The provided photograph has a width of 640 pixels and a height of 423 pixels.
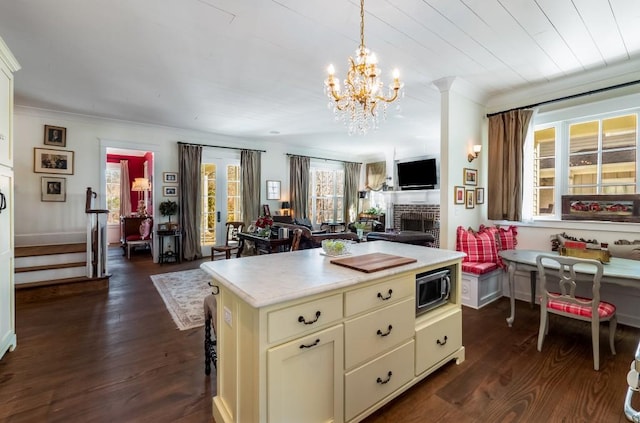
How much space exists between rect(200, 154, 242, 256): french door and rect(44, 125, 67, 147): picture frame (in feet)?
7.65

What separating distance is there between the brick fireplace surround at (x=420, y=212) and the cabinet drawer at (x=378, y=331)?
221 inches

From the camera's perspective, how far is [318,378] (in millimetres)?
1498

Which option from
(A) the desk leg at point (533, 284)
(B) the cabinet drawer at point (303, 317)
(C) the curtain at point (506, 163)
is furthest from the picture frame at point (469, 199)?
(B) the cabinet drawer at point (303, 317)

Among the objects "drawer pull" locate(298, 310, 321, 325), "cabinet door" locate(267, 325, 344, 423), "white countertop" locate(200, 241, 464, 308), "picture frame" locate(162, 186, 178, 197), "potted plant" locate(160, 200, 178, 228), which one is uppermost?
"picture frame" locate(162, 186, 178, 197)

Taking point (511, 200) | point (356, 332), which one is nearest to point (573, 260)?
point (511, 200)

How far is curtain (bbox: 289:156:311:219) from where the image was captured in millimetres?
7840

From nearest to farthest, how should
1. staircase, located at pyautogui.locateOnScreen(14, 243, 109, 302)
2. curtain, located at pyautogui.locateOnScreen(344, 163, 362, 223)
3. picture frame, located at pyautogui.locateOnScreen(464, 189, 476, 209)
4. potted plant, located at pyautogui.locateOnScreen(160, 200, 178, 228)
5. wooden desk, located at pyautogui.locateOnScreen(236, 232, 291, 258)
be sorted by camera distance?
staircase, located at pyautogui.locateOnScreen(14, 243, 109, 302) < picture frame, located at pyautogui.locateOnScreen(464, 189, 476, 209) < wooden desk, located at pyautogui.locateOnScreen(236, 232, 291, 258) < potted plant, located at pyautogui.locateOnScreen(160, 200, 178, 228) < curtain, located at pyautogui.locateOnScreen(344, 163, 362, 223)

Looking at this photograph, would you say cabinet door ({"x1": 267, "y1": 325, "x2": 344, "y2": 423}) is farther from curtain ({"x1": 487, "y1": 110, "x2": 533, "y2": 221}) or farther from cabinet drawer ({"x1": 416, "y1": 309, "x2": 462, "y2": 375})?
curtain ({"x1": 487, "y1": 110, "x2": 533, "y2": 221})

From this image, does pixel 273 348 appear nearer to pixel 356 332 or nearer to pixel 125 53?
pixel 356 332

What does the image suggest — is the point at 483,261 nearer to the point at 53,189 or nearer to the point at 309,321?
the point at 309,321

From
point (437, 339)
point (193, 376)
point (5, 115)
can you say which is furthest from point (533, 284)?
point (5, 115)

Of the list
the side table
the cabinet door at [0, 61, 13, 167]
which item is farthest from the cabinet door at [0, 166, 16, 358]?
the side table

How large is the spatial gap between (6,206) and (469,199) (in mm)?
4828

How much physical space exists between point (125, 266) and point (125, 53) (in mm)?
4233
